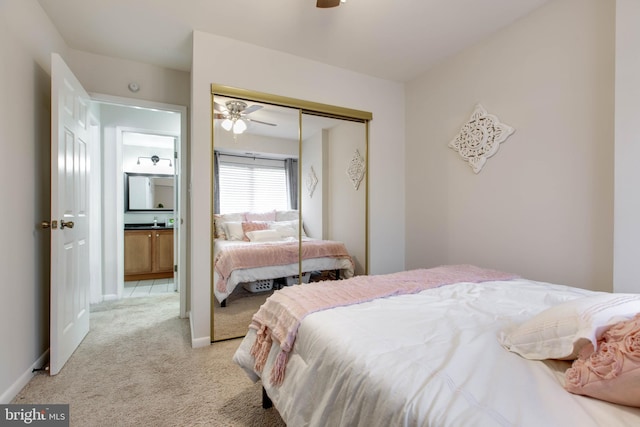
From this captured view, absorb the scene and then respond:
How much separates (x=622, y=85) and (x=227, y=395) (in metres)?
2.91

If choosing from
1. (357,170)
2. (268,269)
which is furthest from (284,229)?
(357,170)

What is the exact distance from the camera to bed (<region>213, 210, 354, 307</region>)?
2562mm

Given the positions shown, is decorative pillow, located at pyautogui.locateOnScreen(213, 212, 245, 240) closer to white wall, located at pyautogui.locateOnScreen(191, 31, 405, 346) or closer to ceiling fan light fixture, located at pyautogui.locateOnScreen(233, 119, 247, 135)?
white wall, located at pyautogui.locateOnScreen(191, 31, 405, 346)

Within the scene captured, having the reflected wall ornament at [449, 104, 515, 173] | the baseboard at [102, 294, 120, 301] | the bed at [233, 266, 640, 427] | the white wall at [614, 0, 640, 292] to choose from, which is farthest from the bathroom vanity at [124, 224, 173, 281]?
the white wall at [614, 0, 640, 292]

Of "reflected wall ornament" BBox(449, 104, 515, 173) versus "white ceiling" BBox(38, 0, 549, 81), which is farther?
"reflected wall ornament" BBox(449, 104, 515, 173)

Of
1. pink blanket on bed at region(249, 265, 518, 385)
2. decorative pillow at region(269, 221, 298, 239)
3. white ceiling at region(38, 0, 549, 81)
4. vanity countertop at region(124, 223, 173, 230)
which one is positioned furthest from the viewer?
vanity countertop at region(124, 223, 173, 230)

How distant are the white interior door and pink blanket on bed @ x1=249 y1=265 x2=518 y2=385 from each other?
149cm

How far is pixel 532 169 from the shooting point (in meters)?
2.19

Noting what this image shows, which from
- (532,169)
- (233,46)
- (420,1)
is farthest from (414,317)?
(233,46)

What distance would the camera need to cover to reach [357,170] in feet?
10.6

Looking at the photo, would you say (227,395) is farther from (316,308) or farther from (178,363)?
(316,308)

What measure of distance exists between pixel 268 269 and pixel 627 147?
105 inches

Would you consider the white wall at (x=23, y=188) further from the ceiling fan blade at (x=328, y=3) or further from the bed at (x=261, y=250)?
the ceiling fan blade at (x=328, y=3)

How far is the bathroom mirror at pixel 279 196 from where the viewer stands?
2570 millimetres
